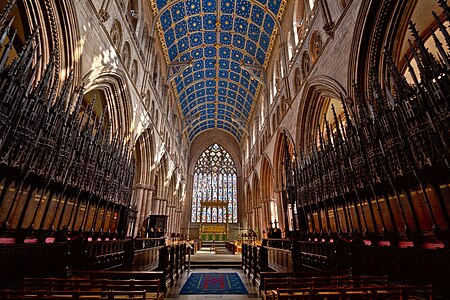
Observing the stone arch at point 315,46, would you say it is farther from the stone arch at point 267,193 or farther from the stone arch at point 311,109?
the stone arch at point 267,193

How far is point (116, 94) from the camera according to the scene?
10.2m

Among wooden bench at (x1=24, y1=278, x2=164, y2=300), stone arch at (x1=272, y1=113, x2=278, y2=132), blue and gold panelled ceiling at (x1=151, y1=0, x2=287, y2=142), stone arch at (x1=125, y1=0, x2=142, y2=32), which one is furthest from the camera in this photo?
stone arch at (x1=272, y1=113, x2=278, y2=132)

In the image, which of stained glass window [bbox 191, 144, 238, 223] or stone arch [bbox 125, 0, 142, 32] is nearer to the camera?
stone arch [bbox 125, 0, 142, 32]

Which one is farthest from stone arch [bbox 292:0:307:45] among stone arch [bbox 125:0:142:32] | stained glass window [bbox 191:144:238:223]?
stained glass window [bbox 191:144:238:223]

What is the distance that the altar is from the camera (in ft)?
81.4

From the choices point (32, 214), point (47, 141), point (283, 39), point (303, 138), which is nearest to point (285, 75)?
point (283, 39)

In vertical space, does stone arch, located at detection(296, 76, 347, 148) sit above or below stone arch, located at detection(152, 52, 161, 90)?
below

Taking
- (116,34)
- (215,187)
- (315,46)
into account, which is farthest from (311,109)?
(215,187)

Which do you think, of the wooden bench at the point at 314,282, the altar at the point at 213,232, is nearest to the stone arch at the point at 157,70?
the wooden bench at the point at 314,282

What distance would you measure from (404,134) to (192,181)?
26.3 m

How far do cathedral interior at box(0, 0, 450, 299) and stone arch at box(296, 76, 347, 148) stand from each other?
0.08 m

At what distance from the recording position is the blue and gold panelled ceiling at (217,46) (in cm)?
1542

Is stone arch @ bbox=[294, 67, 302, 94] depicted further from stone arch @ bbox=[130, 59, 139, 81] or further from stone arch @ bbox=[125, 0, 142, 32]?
stone arch @ bbox=[125, 0, 142, 32]

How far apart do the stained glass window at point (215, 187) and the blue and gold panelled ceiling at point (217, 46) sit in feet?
23.2
